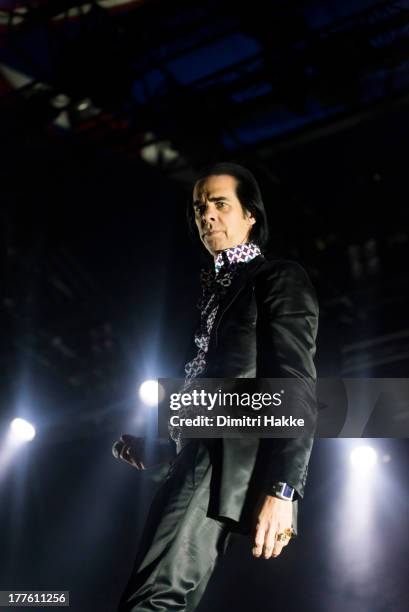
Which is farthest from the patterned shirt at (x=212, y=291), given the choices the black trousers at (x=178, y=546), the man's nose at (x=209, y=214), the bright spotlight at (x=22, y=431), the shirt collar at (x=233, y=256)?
the bright spotlight at (x=22, y=431)

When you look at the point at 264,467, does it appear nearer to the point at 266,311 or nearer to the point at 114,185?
the point at 266,311

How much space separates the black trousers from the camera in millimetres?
1507

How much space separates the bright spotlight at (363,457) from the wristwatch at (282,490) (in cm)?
385

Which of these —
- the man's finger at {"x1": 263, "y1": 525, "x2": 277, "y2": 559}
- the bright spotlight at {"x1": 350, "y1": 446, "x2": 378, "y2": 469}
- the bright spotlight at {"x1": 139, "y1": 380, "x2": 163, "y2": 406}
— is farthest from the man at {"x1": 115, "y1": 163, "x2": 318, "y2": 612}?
the bright spotlight at {"x1": 139, "y1": 380, "x2": 163, "y2": 406}

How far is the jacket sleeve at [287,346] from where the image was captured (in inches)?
61.0

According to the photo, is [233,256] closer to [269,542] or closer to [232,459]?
[232,459]

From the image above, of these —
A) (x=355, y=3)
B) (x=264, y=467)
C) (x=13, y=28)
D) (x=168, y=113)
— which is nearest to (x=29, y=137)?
(x=13, y=28)

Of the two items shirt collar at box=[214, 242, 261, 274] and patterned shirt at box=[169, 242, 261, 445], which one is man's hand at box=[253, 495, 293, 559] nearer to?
patterned shirt at box=[169, 242, 261, 445]

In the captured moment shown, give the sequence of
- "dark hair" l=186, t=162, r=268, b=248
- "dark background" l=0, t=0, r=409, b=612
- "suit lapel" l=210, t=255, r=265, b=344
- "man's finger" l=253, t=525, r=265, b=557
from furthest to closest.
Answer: "dark background" l=0, t=0, r=409, b=612
"dark hair" l=186, t=162, r=268, b=248
"suit lapel" l=210, t=255, r=265, b=344
"man's finger" l=253, t=525, r=265, b=557

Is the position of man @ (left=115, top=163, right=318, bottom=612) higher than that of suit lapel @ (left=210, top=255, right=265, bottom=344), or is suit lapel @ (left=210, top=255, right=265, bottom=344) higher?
suit lapel @ (left=210, top=255, right=265, bottom=344)

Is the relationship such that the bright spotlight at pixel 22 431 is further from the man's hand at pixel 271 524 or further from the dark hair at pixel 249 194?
the man's hand at pixel 271 524

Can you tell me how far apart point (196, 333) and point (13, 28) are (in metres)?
4.37

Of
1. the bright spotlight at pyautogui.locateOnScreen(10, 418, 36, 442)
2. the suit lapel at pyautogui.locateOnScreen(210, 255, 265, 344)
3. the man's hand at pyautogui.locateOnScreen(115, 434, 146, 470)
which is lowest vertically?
the man's hand at pyautogui.locateOnScreen(115, 434, 146, 470)

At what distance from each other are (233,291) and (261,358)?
8.4 inches
